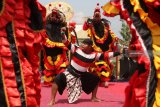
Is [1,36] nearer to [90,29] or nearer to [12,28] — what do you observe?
[12,28]

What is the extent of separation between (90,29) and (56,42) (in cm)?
103

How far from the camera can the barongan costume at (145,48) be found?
3223 millimetres

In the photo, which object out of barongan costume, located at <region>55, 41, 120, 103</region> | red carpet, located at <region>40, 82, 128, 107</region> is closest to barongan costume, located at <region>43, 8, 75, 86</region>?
red carpet, located at <region>40, 82, 128, 107</region>

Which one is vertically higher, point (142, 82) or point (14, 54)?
point (14, 54)

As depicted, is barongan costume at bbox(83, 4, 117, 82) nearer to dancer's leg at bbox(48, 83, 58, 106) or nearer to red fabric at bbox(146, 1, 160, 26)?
dancer's leg at bbox(48, 83, 58, 106)

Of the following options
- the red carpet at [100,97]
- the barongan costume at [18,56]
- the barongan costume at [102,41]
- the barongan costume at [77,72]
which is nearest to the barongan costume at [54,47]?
the red carpet at [100,97]

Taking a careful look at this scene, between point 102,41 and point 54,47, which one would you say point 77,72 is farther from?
point 102,41

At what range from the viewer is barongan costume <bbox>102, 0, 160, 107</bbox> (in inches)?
127

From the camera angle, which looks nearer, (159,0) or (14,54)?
(14,54)

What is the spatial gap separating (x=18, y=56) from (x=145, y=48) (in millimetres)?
986

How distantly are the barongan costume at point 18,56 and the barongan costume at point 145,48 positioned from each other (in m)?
0.77

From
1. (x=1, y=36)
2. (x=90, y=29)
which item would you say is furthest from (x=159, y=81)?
(x=90, y=29)

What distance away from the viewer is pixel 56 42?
8320mm

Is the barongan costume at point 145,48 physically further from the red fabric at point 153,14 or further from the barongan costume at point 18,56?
the barongan costume at point 18,56
